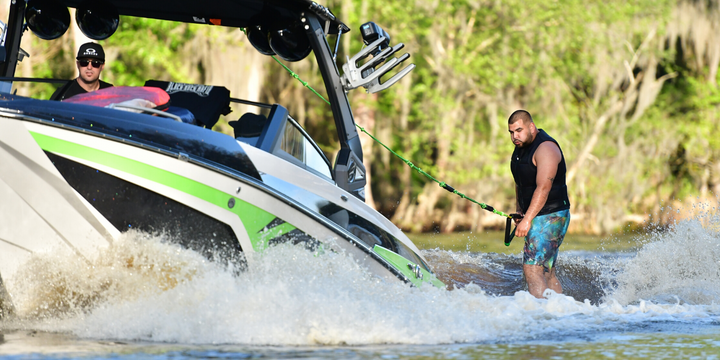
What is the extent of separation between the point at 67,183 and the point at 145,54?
1273 cm

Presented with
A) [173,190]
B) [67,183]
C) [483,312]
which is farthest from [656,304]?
[67,183]

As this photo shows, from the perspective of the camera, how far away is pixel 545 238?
5781mm

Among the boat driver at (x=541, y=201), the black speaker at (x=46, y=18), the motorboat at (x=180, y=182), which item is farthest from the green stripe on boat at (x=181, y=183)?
the black speaker at (x=46, y=18)

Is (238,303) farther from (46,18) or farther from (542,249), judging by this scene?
(46,18)

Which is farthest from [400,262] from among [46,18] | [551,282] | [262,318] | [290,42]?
[46,18]

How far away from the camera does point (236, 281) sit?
4141mm

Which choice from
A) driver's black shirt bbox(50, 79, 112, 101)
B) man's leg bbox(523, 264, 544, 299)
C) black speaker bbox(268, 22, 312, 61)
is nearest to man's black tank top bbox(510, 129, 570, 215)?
man's leg bbox(523, 264, 544, 299)

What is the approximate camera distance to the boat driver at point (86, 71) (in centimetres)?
550

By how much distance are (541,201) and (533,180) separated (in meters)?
0.25

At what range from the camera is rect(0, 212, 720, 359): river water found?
12.8 ft

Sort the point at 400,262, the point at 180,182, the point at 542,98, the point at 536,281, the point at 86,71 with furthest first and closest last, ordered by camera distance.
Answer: the point at 542,98
the point at 536,281
the point at 86,71
the point at 400,262
the point at 180,182

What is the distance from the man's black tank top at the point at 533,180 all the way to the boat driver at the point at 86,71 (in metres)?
3.19

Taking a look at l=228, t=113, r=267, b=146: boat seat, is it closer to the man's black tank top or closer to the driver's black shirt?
the driver's black shirt

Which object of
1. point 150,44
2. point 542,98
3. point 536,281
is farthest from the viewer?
point 542,98
